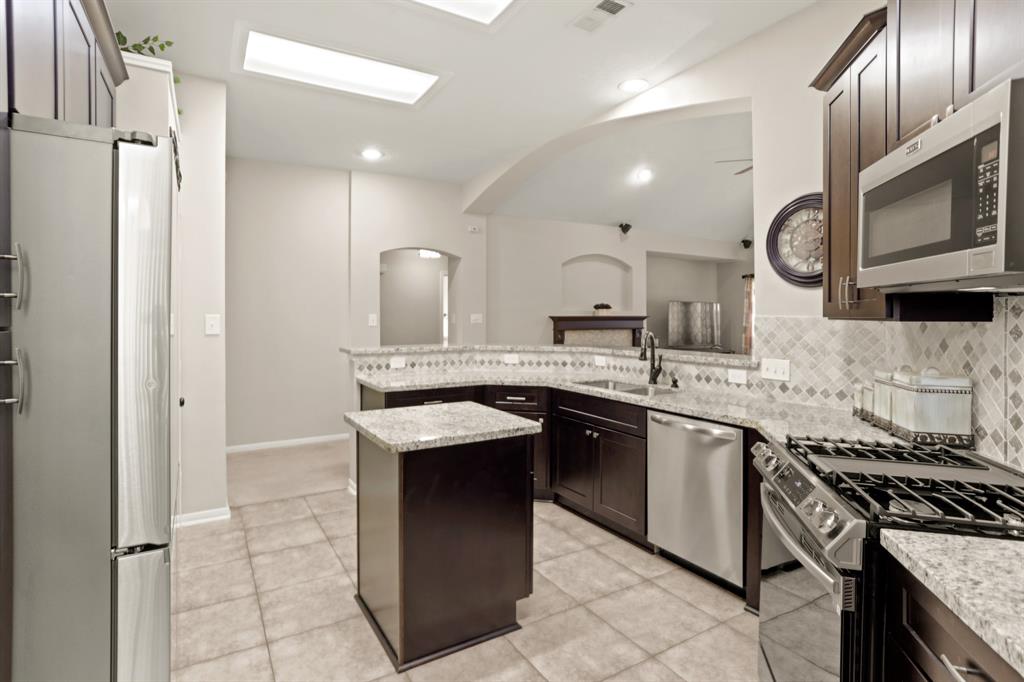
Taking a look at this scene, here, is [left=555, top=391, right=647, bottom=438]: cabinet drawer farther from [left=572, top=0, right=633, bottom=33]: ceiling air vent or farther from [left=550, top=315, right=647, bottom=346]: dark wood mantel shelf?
[left=550, top=315, right=647, bottom=346]: dark wood mantel shelf

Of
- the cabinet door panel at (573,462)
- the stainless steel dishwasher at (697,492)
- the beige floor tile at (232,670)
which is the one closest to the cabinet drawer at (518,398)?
the cabinet door panel at (573,462)

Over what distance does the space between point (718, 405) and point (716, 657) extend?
3.74ft

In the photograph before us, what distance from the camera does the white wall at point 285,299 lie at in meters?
5.29

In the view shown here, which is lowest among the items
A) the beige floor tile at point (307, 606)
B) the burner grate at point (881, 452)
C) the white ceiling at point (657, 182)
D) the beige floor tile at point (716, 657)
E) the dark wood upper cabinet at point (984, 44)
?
the beige floor tile at point (307, 606)

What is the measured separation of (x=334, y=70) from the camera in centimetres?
372

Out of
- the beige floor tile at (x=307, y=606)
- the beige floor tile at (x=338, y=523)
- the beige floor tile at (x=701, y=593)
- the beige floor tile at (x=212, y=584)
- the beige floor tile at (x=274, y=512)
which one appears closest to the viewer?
the beige floor tile at (x=307, y=606)

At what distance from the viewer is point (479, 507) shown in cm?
213

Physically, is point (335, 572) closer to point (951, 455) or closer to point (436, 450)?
point (436, 450)

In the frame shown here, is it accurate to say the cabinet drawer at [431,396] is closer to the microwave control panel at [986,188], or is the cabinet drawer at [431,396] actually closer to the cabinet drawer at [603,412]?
the cabinet drawer at [603,412]

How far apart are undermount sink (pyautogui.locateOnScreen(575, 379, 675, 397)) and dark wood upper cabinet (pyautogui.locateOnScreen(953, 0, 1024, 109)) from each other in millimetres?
2196

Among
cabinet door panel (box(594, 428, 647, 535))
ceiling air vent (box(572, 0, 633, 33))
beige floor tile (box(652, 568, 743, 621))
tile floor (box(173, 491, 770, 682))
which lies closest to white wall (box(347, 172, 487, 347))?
tile floor (box(173, 491, 770, 682))

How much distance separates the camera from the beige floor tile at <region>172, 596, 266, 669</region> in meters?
2.11

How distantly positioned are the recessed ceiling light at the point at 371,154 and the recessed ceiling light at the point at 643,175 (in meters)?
3.28

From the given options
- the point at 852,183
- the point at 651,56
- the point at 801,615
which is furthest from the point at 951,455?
the point at 651,56
